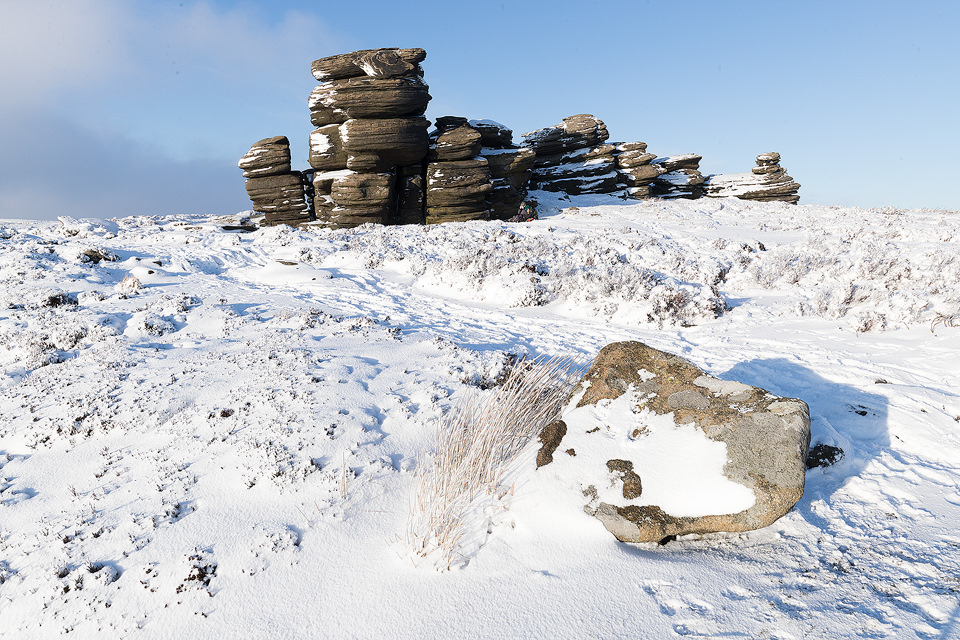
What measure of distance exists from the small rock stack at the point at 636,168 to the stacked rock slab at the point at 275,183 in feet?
81.5

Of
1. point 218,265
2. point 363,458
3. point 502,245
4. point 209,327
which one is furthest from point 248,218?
point 363,458

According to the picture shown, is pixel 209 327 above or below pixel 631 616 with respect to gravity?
above

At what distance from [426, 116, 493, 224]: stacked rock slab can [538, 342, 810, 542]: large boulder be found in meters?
22.7

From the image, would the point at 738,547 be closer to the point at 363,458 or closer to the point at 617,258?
the point at 363,458

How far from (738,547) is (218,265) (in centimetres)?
1580

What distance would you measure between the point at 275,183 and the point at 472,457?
2715 centimetres

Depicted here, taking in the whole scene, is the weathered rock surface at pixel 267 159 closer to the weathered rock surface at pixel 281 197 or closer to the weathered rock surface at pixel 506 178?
the weathered rock surface at pixel 281 197

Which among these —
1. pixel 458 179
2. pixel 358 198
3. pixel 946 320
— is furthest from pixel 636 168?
pixel 946 320

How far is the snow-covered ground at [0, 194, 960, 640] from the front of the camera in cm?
294

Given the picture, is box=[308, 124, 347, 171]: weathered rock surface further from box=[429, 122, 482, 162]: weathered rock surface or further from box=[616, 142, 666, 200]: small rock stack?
box=[616, 142, 666, 200]: small rock stack

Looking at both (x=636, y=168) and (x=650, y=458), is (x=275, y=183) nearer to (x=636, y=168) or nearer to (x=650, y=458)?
(x=636, y=168)

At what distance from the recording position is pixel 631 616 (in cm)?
281

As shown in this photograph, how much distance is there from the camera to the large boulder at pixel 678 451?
3.35m

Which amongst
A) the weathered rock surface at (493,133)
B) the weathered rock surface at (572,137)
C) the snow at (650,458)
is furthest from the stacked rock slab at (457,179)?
the snow at (650,458)
